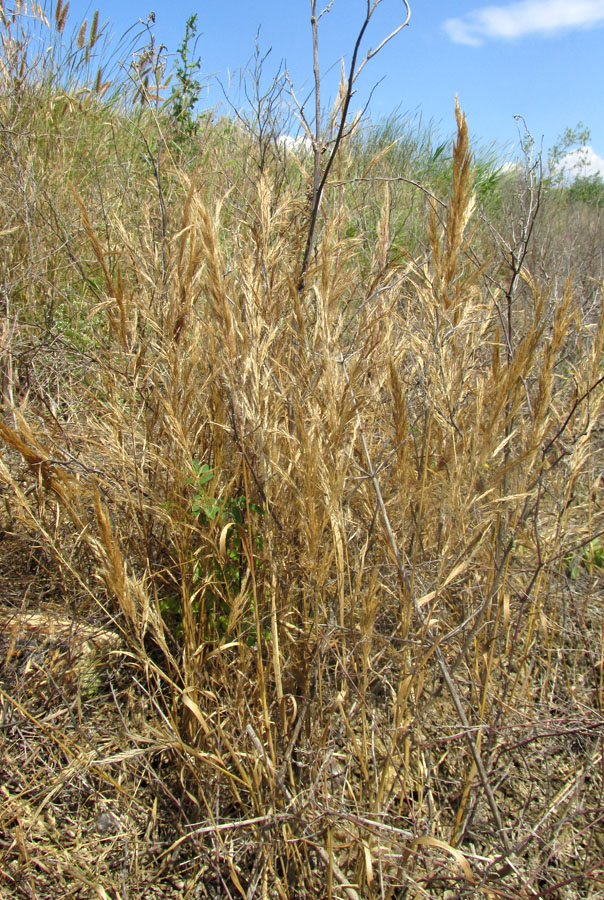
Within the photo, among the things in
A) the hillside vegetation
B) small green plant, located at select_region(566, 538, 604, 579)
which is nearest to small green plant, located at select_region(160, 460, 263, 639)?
the hillside vegetation

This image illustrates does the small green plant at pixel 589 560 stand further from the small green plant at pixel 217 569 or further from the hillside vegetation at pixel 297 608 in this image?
the small green plant at pixel 217 569

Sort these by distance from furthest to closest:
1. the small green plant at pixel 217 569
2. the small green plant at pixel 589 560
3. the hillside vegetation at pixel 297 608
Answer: the small green plant at pixel 589 560, the small green plant at pixel 217 569, the hillside vegetation at pixel 297 608

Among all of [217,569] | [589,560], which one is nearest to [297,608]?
[217,569]

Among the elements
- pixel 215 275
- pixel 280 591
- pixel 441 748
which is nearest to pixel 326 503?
pixel 280 591

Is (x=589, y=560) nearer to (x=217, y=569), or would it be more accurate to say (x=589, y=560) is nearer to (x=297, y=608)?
(x=297, y=608)

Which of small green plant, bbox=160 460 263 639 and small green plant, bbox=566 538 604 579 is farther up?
small green plant, bbox=160 460 263 639

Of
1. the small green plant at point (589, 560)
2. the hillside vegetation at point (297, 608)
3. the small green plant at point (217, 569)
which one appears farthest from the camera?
the small green plant at point (589, 560)

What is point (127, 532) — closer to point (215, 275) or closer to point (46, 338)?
point (215, 275)

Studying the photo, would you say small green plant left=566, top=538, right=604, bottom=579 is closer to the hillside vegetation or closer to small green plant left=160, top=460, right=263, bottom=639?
the hillside vegetation

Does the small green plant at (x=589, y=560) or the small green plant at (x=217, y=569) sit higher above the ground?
the small green plant at (x=217, y=569)

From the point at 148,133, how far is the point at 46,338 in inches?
97.1

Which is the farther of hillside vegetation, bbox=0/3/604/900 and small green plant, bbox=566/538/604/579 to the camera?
small green plant, bbox=566/538/604/579

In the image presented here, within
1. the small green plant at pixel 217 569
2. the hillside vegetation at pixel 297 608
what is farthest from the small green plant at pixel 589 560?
the small green plant at pixel 217 569

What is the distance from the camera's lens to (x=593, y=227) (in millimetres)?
7852
